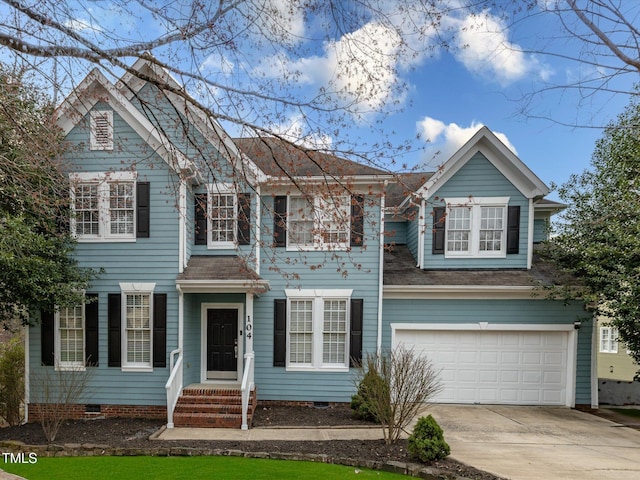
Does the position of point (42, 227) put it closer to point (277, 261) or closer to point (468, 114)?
point (277, 261)

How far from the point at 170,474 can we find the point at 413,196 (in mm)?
5319

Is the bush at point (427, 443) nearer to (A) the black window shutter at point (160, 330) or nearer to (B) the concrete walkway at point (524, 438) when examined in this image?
(B) the concrete walkway at point (524, 438)

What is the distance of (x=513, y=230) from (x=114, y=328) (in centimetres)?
1082

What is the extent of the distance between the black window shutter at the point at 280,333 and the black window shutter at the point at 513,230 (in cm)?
649

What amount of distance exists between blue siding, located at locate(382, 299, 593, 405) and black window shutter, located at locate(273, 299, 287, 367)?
270 centimetres

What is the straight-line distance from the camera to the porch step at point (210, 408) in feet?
24.9

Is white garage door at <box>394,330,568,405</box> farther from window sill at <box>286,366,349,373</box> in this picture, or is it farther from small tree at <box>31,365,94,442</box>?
small tree at <box>31,365,94,442</box>

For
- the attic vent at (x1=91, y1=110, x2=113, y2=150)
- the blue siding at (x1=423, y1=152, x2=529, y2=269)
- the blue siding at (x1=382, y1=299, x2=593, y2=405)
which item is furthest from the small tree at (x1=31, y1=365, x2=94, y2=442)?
the blue siding at (x1=423, y1=152, x2=529, y2=269)

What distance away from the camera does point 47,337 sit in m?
8.62

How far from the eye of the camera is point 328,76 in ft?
14.5

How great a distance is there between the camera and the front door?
9.20 metres

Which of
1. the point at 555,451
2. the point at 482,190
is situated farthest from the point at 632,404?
the point at 482,190

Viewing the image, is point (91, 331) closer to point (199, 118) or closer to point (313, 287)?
point (313, 287)

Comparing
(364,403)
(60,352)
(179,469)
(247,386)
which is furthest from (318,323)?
(60,352)
